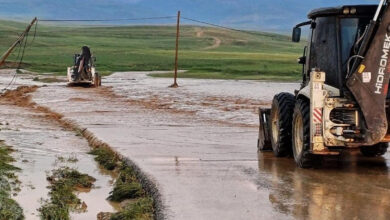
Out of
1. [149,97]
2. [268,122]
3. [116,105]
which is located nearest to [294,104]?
[268,122]

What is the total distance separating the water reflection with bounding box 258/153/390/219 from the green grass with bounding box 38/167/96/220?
2.74 m

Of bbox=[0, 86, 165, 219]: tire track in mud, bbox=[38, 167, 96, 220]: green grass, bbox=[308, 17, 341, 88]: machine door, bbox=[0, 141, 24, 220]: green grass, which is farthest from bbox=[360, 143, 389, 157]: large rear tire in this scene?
bbox=[0, 141, 24, 220]: green grass

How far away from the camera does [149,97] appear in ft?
116

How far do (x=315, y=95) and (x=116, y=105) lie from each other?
704 inches

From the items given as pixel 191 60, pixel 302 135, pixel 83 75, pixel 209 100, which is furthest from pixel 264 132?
pixel 191 60

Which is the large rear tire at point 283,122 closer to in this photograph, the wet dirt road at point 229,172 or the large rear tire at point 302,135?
the wet dirt road at point 229,172

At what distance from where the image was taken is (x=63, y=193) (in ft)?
39.1

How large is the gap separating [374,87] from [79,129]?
10618 mm

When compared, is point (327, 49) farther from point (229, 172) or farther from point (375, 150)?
point (375, 150)

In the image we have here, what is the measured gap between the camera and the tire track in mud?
432 inches

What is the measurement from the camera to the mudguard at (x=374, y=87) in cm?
1191

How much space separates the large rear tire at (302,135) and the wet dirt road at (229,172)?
0.21 metres

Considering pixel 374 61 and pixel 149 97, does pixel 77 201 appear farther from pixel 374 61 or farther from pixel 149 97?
pixel 149 97

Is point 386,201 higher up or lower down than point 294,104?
lower down
